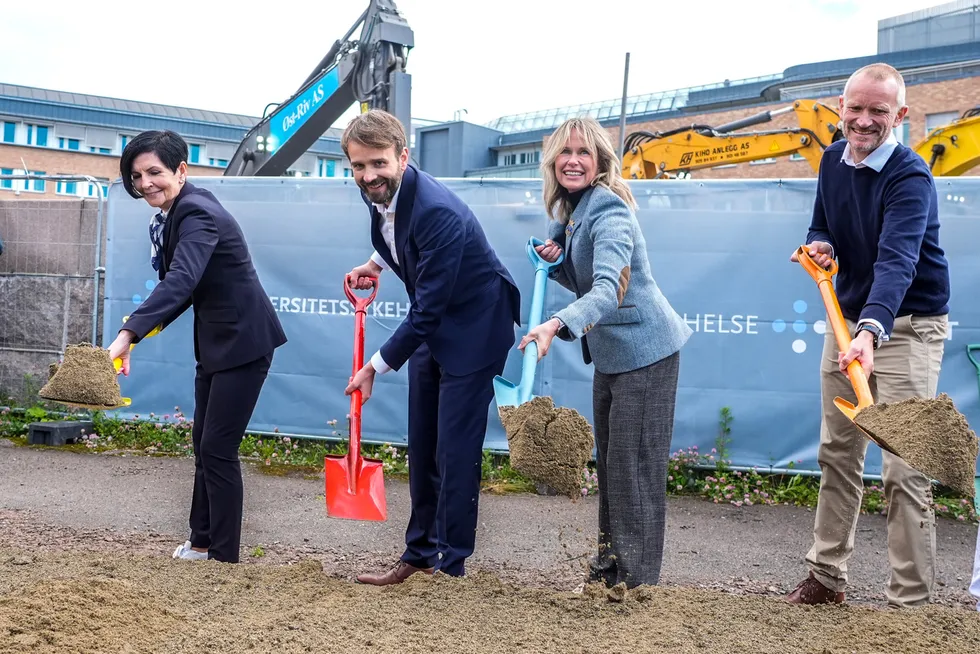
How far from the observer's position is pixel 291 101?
10648mm

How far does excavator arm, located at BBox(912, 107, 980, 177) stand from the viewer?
377 inches

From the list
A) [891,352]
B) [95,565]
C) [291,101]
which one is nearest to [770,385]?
[891,352]

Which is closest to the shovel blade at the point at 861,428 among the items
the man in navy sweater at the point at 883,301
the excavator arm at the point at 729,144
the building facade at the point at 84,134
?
the man in navy sweater at the point at 883,301

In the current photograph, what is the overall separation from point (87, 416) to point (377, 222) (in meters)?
5.00

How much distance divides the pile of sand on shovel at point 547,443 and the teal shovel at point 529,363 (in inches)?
3.1

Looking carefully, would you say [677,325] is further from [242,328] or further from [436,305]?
[242,328]

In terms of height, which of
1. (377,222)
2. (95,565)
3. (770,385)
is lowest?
(95,565)

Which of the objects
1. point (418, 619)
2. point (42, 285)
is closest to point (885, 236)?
point (418, 619)

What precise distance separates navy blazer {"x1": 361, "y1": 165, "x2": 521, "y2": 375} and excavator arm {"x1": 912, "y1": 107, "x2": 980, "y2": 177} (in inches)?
307

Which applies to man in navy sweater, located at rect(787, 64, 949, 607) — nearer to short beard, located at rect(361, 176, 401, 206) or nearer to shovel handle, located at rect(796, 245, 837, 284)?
shovel handle, located at rect(796, 245, 837, 284)

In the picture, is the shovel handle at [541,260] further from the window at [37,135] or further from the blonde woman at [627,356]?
the window at [37,135]

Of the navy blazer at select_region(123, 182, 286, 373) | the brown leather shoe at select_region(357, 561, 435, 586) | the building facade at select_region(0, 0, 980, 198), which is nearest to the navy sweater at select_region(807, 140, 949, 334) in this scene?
the brown leather shoe at select_region(357, 561, 435, 586)

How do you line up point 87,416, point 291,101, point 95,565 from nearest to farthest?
point 95,565 → point 87,416 → point 291,101

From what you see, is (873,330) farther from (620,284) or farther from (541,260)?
(541,260)
